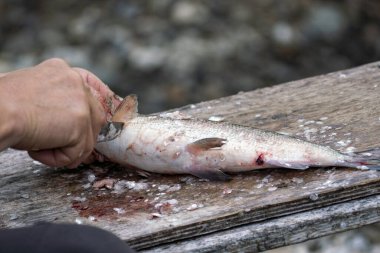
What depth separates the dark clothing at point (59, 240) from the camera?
2107mm

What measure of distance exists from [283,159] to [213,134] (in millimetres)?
294

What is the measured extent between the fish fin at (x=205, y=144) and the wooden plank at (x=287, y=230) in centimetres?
35

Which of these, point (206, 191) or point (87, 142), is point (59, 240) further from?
point (206, 191)

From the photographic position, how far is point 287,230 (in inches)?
105

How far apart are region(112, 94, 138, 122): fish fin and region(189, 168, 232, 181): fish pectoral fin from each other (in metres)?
0.33

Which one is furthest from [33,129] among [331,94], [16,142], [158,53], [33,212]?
[158,53]

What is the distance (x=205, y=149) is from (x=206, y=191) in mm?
181

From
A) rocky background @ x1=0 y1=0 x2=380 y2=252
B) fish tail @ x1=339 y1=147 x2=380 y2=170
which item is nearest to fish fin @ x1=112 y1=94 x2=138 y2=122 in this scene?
fish tail @ x1=339 y1=147 x2=380 y2=170

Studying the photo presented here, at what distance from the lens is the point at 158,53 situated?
739 centimetres

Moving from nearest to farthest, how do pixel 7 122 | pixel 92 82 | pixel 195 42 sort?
pixel 7 122 → pixel 92 82 → pixel 195 42

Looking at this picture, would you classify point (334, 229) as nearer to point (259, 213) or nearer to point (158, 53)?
point (259, 213)

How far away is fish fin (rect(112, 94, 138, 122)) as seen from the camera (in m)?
3.04

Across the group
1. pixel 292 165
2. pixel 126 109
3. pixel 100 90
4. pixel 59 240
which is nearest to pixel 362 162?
pixel 292 165

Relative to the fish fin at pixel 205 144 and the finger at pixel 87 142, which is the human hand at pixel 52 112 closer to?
the finger at pixel 87 142
